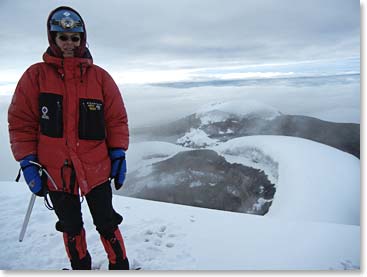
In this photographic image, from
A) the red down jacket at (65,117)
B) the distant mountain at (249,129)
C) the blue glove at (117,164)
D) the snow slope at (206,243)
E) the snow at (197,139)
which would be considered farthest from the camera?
the snow at (197,139)

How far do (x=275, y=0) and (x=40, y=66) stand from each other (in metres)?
1.16

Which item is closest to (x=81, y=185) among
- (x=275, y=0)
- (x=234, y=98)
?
(x=234, y=98)

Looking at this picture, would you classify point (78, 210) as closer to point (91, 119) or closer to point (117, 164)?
point (117, 164)

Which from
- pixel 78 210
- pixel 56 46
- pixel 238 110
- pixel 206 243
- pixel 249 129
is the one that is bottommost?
pixel 206 243

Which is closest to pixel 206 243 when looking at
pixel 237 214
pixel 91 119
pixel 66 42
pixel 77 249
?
pixel 237 214

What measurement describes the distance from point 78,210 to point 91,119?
363 millimetres

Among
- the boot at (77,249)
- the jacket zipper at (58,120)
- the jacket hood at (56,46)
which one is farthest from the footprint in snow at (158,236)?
the jacket hood at (56,46)

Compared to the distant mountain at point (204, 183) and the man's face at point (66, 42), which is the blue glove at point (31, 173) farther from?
the distant mountain at point (204, 183)

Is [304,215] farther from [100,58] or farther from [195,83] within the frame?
[100,58]

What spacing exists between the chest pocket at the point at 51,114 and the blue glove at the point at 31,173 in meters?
0.11

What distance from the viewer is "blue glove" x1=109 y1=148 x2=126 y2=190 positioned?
117cm

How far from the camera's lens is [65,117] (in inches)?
42.6

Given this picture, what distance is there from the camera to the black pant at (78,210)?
3.67 feet

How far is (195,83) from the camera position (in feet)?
5.36
